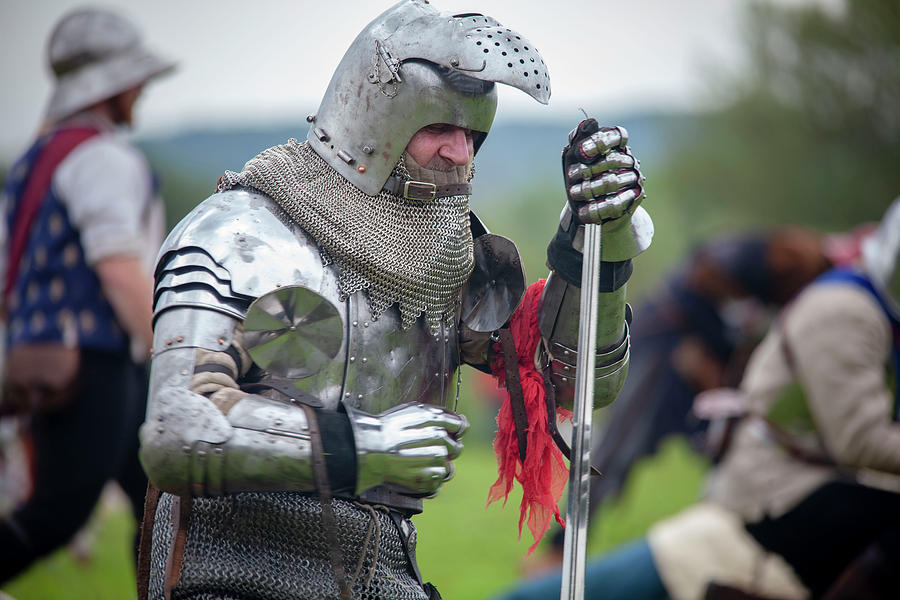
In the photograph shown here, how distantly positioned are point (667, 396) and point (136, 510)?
4370 millimetres

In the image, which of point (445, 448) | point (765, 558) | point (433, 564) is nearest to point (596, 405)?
point (445, 448)

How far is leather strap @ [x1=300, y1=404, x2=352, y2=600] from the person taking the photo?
229cm

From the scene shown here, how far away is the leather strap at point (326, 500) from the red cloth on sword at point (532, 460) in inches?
20.6

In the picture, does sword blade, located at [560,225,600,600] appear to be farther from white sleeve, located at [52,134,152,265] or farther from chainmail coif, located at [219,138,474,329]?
white sleeve, located at [52,134,152,265]

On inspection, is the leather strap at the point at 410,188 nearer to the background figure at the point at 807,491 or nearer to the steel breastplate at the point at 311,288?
the steel breastplate at the point at 311,288

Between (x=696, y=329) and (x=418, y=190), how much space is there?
17.6ft

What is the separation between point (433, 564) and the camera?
7.17 m

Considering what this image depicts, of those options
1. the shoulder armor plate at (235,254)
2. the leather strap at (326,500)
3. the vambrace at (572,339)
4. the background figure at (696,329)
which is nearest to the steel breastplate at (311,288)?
the shoulder armor plate at (235,254)

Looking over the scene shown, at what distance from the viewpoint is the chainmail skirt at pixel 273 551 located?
248cm

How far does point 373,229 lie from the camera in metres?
2.67

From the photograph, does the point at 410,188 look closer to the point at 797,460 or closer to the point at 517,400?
the point at 517,400

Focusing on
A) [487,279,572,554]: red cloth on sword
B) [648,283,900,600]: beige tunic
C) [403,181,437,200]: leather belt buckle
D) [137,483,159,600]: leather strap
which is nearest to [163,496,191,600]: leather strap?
Result: [137,483,159,600]: leather strap

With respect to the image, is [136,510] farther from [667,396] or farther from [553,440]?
[667,396]

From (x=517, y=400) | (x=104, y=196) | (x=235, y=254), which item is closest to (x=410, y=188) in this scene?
(x=235, y=254)
